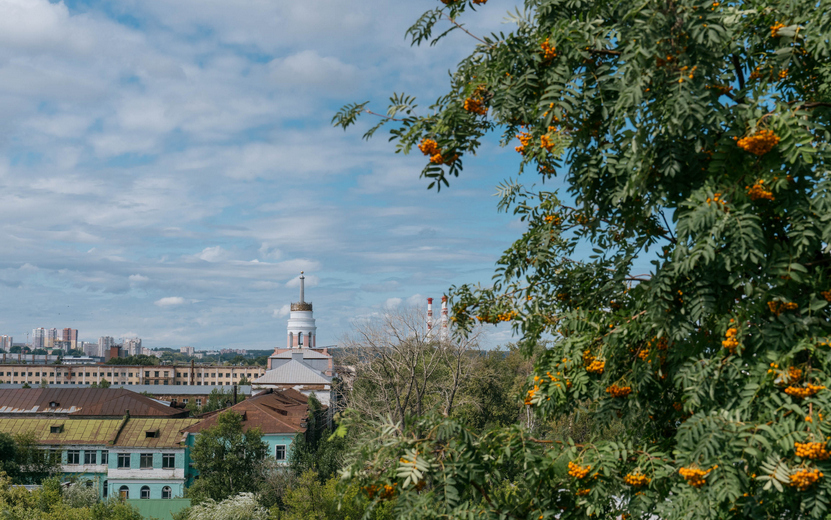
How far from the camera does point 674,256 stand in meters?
3.62

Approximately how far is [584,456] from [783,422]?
1.28 meters

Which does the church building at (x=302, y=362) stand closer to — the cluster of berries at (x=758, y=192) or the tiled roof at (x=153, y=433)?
the tiled roof at (x=153, y=433)

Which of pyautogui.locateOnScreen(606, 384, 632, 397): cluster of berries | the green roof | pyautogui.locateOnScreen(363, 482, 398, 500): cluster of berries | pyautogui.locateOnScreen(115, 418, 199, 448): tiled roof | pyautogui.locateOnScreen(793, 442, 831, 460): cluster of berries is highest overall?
pyautogui.locateOnScreen(606, 384, 632, 397): cluster of berries

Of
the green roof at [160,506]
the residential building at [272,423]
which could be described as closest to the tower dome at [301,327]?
the residential building at [272,423]

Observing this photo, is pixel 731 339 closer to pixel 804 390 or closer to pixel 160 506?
pixel 804 390

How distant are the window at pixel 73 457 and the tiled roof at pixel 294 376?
21.9 metres

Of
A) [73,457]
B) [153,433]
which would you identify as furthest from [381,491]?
[73,457]

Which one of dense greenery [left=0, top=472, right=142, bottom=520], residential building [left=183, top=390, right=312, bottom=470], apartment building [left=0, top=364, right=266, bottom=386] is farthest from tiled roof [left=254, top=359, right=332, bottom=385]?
apartment building [left=0, top=364, right=266, bottom=386]

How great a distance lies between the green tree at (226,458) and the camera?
117 feet

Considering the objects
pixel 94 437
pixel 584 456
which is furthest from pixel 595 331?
pixel 94 437

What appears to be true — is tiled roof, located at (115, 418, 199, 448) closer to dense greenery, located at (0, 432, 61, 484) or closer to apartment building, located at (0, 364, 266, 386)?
dense greenery, located at (0, 432, 61, 484)

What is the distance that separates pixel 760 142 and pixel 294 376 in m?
65.0

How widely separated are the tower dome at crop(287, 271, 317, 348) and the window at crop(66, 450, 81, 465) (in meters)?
38.6

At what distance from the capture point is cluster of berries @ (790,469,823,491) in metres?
3.12
